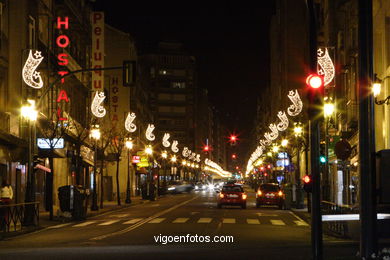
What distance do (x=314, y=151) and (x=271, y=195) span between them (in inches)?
1284

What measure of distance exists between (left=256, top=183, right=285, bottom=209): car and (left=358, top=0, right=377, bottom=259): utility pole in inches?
1386

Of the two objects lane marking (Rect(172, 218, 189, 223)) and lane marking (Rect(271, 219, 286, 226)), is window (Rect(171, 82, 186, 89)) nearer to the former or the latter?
lane marking (Rect(271, 219, 286, 226))

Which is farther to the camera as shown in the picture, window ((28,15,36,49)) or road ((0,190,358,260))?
window ((28,15,36,49))

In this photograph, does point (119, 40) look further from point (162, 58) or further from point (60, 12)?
point (162, 58)

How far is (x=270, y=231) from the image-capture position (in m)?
26.8

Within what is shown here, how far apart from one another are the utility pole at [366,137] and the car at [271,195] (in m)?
35.2

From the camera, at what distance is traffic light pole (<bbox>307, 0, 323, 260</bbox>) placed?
1450 centimetres

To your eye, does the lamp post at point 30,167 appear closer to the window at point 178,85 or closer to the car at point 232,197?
the car at point 232,197

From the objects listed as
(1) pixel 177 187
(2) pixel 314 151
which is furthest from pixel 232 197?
(1) pixel 177 187

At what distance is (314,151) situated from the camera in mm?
15000

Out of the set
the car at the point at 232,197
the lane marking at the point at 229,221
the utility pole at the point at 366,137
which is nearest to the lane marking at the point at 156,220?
the lane marking at the point at 229,221

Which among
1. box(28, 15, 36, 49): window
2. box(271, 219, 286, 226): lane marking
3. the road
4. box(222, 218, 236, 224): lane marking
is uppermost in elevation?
box(28, 15, 36, 49): window

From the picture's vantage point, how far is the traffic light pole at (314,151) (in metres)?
14.5

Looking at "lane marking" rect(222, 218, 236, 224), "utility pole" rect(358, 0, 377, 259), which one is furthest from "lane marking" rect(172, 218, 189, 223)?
"utility pole" rect(358, 0, 377, 259)
